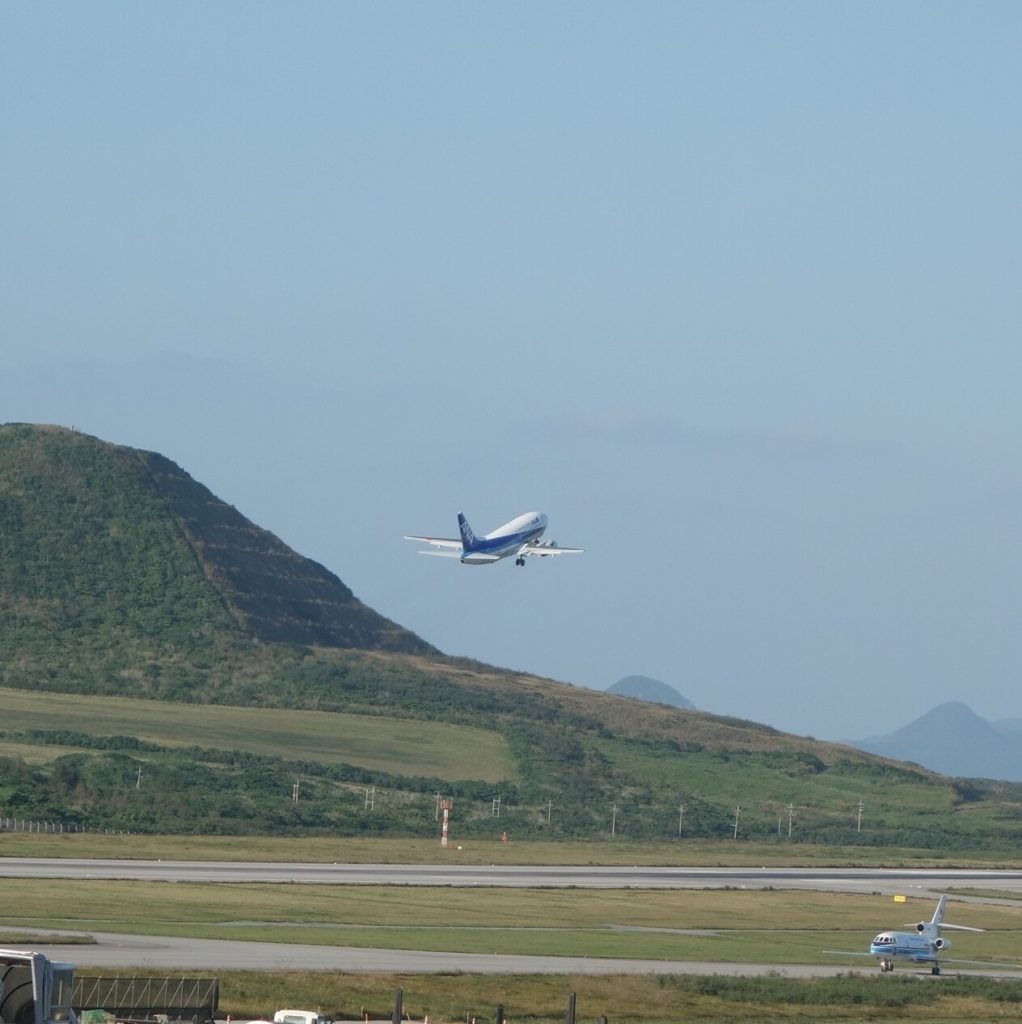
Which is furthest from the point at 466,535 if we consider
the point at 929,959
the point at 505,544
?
the point at 929,959

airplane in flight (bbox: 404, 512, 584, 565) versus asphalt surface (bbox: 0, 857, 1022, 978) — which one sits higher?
airplane in flight (bbox: 404, 512, 584, 565)

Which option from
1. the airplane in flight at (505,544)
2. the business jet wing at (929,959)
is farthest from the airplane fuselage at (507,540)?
the business jet wing at (929,959)

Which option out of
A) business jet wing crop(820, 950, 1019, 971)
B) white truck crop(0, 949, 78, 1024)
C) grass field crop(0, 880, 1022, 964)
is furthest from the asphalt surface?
white truck crop(0, 949, 78, 1024)

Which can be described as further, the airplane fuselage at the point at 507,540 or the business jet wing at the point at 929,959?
the airplane fuselage at the point at 507,540

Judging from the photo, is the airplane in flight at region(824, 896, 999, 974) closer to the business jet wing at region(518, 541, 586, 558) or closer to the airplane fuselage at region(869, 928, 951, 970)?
the airplane fuselage at region(869, 928, 951, 970)

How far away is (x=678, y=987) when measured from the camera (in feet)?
220

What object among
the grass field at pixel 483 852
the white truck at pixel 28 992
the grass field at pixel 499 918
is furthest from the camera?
the grass field at pixel 483 852

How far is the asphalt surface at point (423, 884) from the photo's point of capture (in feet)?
216

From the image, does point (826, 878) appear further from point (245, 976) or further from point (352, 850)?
point (245, 976)

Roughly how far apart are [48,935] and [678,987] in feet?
77.2

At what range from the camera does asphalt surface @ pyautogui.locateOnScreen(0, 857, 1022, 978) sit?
65.9 meters

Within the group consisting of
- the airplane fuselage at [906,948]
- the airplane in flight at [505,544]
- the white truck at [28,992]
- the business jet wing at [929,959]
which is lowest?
the business jet wing at [929,959]

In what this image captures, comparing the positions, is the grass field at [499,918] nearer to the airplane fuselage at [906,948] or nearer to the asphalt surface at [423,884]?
the airplane fuselage at [906,948]

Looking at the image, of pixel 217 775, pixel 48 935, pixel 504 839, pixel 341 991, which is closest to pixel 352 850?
pixel 504 839
